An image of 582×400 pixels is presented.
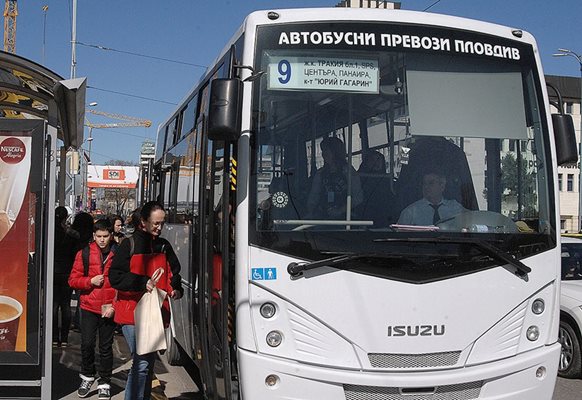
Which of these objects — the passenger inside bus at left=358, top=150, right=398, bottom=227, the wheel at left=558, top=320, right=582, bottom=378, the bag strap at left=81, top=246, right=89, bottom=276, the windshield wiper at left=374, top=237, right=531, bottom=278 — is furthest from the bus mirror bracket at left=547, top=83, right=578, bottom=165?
the bag strap at left=81, top=246, right=89, bottom=276

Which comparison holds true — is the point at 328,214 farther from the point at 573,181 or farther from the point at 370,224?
the point at 573,181

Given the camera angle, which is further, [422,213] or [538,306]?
[538,306]

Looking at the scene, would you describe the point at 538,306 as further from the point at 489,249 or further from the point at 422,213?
the point at 422,213

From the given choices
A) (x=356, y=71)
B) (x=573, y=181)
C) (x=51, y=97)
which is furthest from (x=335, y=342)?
(x=573, y=181)

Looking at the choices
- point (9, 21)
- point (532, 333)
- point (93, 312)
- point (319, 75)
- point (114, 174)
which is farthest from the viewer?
point (9, 21)

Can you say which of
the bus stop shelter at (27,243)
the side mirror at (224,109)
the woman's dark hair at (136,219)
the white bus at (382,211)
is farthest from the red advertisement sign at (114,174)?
the side mirror at (224,109)

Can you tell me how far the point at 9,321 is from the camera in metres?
6.21

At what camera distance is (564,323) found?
8.69m

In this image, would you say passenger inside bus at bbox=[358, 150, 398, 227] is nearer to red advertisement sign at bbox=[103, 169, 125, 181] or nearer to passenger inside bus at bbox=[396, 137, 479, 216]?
passenger inside bus at bbox=[396, 137, 479, 216]

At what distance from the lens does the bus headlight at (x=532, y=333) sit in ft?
17.3

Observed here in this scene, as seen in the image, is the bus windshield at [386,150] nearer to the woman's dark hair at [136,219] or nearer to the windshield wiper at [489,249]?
the windshield wiper at [489,249]

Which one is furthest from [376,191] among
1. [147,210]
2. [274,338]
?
[147,210]

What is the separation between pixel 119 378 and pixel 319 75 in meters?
4.82

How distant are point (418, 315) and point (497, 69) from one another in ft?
6.62
